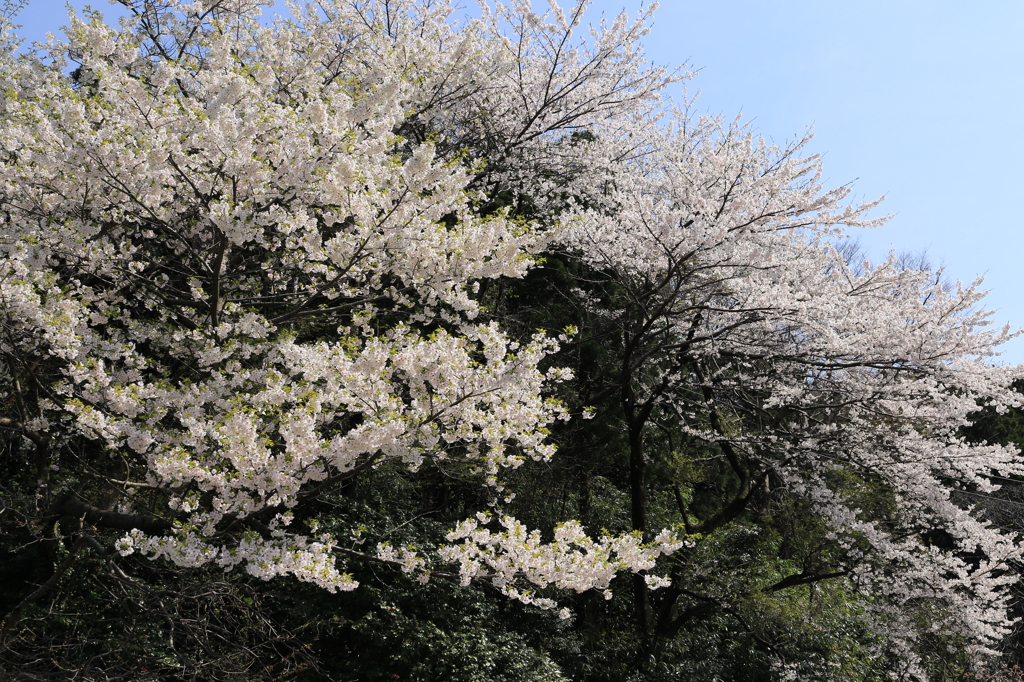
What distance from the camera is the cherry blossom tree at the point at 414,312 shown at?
4.04 m

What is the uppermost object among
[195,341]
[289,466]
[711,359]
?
[711,359]

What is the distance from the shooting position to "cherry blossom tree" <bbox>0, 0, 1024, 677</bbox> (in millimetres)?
4043

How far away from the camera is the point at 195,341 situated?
488cm

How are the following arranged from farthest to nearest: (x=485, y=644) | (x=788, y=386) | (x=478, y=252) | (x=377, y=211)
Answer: (x=788, y=386) < (x=485, y=644) < (x=478, y=252) < (x=377, y=211)

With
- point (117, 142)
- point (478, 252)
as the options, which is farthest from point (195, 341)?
point (478, 252)

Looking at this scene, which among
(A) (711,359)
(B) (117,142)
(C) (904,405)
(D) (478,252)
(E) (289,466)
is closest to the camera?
(E) (289,466)

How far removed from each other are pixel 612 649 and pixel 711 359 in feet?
11.7

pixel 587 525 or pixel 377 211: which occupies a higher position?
pixel 377 211

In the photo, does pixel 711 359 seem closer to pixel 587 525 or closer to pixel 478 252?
pixel 587 525

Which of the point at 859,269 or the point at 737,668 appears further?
the point at 737,668

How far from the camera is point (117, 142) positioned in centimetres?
424

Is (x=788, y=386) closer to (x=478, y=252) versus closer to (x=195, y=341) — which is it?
(x=478, y=252)

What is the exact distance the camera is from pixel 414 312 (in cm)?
705

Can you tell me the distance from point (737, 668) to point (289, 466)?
21.5ft
